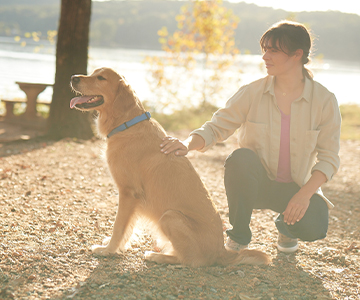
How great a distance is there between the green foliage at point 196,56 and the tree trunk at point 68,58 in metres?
4.67

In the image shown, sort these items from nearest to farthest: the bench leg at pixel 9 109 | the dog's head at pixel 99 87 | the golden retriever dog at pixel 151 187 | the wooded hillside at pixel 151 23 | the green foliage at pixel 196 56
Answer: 1. the golden retriever dog at pixel 151 187
2. the dog's head at pixel 99 87
3. the bench leg at pixel 9 109
4. the green foliage at pixel 196 56
5. the wooded hillside at pixel 151 23

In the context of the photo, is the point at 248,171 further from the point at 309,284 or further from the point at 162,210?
the point at 309,284

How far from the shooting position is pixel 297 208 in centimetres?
283

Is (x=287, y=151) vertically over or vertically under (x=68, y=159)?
over

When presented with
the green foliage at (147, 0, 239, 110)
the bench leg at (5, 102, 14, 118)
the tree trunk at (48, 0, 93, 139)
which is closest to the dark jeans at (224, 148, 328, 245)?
the tree trunk at (48, 0, 93, 139)

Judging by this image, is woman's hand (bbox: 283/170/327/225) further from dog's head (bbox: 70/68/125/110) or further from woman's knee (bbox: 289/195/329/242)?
dog's head (bbox: 70/68/125/110)

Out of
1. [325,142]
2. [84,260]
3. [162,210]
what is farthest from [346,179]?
[84,260]

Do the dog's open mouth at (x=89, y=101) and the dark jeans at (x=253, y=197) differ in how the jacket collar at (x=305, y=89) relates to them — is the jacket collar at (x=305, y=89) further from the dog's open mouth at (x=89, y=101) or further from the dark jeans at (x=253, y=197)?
the dog's open mouth at (x=89, y=101)

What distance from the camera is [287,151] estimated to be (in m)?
3.18

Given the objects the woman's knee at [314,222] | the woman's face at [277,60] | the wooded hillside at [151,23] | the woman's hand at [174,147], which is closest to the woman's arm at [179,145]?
the woman's hand at [174,147]

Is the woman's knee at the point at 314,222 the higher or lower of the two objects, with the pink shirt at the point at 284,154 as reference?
lower

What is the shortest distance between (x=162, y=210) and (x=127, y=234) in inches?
16.3

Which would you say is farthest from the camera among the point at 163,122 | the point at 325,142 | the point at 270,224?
the point at 163,122

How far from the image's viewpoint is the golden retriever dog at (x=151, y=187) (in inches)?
111
